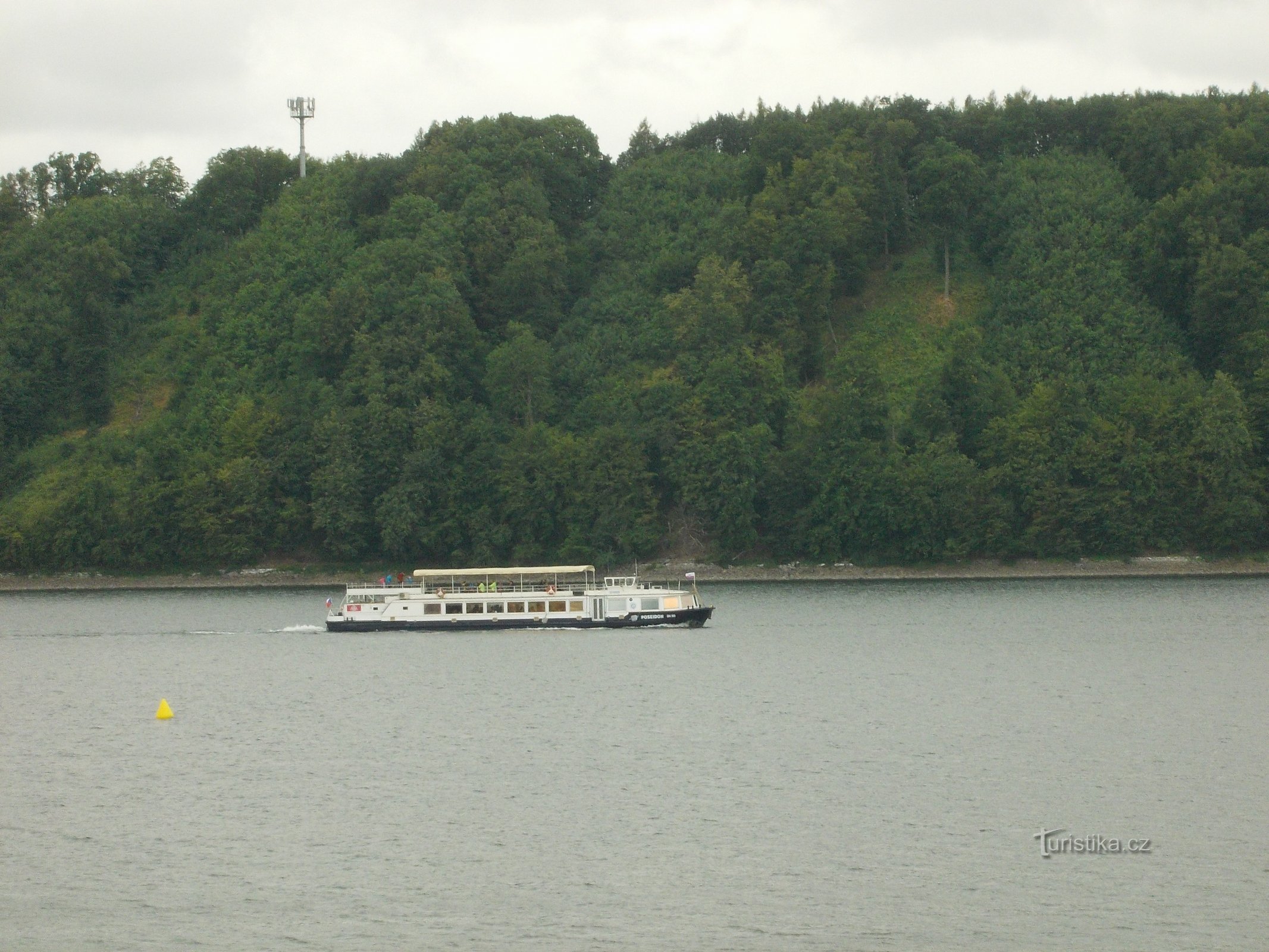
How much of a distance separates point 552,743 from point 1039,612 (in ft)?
Result: 141

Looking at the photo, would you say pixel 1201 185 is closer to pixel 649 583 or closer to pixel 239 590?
pixel 649 583

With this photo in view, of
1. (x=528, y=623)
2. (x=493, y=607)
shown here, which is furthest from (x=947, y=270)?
(x=493, y=607)

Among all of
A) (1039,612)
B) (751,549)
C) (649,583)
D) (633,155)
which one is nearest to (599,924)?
(1039,612)

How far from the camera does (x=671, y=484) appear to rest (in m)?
117

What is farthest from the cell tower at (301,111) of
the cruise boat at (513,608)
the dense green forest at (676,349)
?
the cruise boat at (513,608)

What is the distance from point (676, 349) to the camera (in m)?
126

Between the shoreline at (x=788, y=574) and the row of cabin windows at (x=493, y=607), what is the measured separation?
2730 centimetres

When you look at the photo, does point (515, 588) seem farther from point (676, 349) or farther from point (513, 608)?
point (676, 349)

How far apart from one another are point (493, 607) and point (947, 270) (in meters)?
63.7

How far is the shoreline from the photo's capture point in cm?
10419

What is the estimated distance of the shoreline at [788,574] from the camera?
104m

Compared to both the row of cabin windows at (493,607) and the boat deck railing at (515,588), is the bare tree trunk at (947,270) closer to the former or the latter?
the boat deck railing at (515,588)

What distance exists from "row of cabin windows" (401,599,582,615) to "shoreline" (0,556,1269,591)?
27.3 metres

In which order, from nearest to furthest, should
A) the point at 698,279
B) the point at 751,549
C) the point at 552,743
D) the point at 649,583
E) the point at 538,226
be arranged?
the point at 552,743 < the point at 649,583 < the point at 751,549 < the point at 698,279 < the point at 538,226
